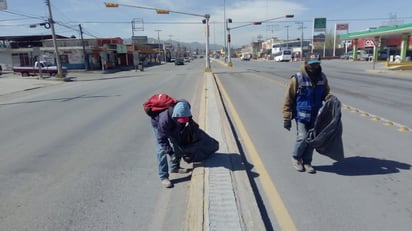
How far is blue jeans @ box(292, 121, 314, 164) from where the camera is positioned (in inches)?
181

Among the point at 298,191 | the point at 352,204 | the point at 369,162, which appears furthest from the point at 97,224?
the point at 369,162

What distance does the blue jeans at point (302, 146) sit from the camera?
15.1ft

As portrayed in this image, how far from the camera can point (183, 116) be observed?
4074mm

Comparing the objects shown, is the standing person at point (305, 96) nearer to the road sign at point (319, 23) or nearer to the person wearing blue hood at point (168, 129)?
the person wearing blue hood at point (168, 129)

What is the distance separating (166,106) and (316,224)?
7.38 ft

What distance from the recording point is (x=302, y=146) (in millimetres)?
4648

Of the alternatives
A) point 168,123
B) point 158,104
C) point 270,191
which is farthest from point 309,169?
point 158,104

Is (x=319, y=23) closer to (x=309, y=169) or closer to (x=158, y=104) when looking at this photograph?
(x=309, y=169)

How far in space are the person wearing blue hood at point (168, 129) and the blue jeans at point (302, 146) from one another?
5.25ft

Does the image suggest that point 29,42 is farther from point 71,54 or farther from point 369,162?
point 369,162

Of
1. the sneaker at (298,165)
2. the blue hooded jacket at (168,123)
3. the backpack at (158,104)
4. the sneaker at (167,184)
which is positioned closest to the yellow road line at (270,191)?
the sneaker at (298,165)

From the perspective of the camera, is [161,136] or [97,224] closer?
[97,224]

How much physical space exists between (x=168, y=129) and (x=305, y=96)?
193cm

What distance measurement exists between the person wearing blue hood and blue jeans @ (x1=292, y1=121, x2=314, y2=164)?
1.60 metres
